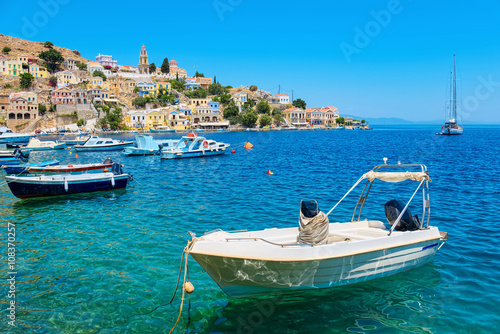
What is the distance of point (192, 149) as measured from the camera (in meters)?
43.3

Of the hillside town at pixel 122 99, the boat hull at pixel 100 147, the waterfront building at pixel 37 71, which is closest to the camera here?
the boat hull at pixel 100 147

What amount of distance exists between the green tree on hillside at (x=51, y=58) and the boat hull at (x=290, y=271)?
582ft

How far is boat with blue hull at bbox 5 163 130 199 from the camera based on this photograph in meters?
18.4

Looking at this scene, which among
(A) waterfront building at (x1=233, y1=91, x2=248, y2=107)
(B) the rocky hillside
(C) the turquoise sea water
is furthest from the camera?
(B) the rocky hillside

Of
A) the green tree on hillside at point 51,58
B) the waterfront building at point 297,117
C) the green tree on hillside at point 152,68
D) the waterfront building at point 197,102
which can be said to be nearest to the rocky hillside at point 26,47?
the green tree on hillside at point 51,58

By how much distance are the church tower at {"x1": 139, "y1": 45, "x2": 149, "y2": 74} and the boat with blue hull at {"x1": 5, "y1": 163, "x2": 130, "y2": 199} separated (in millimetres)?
169328

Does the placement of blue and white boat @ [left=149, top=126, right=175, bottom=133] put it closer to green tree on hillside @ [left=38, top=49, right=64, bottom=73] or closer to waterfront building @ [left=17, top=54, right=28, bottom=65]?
green tree on hillside @ [left=38, top=49, right=64, bottom=73]

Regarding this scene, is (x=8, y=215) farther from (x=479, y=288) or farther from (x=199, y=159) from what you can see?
(x=199, y=159)

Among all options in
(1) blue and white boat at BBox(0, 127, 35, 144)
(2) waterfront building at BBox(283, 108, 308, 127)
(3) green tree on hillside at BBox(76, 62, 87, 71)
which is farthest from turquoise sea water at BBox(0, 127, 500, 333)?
(3) green tree on hillside at BBox(76, 62, 87, 71)

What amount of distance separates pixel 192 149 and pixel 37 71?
13322 centimetres

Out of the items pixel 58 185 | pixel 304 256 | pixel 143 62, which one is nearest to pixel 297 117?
pixel 143 62

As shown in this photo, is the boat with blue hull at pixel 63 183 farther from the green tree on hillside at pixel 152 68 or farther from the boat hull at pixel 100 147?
the green tree on hillside at pixel 152 68

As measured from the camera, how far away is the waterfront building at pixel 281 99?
184500mm

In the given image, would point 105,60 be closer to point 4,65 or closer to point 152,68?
point 152,68
